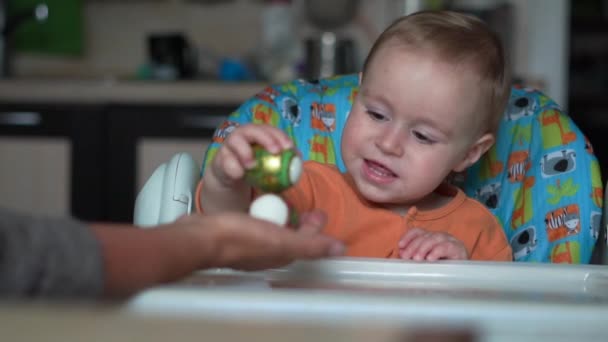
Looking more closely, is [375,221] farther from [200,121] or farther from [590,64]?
[590,64]

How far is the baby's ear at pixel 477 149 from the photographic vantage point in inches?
51.2

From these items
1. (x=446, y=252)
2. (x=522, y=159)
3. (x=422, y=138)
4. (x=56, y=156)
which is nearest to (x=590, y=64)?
(x=56, y=156)

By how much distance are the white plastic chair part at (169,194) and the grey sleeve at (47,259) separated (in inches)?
22.2

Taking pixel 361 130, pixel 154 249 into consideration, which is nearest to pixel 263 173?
pixel 154 249

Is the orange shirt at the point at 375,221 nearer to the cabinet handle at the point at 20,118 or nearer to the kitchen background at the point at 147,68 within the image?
the kitchen background at the point at 147,68

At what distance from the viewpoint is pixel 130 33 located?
3248mm

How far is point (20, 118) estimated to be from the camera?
8.97 ft

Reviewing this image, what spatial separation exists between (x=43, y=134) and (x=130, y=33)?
2.30 feet

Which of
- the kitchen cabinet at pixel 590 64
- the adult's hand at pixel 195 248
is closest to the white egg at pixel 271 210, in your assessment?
the adult's hand at pixel 195 248

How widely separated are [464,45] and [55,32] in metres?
2.36

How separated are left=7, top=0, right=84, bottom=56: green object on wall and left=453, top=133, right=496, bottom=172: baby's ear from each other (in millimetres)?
2268

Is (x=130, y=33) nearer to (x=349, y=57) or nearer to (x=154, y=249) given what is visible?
(x=349, y=57)

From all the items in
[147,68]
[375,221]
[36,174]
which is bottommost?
[36,174]

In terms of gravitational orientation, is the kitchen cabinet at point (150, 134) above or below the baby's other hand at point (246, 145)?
below
